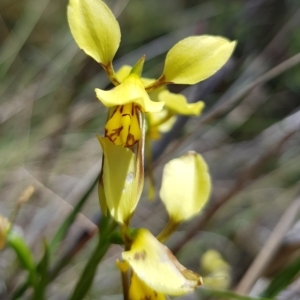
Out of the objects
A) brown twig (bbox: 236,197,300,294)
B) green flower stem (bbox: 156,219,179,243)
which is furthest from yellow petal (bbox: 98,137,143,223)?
brown twig (bbox: 236,197,300,294)

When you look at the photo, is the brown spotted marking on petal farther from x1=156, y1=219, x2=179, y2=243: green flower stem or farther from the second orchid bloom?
x1=156, y1=219, x2=179, y2=243: green flower stem

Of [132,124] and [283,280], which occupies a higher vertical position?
[132,124]

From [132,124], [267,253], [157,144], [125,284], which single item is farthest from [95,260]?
[157,144]

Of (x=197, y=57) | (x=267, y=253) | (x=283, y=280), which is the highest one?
(x=197, y=57)

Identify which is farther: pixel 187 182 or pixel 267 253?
pixel 267 253

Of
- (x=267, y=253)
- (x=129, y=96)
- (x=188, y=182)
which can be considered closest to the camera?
(x=129, y=96)

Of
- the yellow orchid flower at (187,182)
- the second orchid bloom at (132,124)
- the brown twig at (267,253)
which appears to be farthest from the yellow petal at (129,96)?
the brown twig at (267,253)

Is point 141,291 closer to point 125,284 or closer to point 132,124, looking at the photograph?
point 125,284
